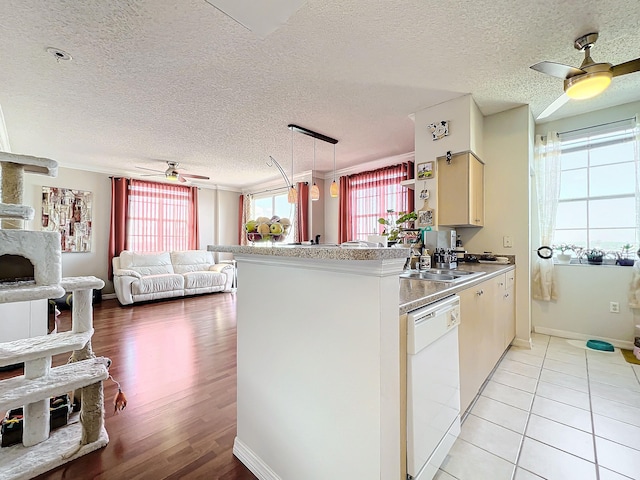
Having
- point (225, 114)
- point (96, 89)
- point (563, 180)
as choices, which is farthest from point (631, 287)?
point (96, 89)

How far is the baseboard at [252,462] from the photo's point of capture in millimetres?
1273

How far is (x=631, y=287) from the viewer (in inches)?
110

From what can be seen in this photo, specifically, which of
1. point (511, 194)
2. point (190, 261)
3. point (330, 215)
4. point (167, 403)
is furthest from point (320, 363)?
point (190, 261)

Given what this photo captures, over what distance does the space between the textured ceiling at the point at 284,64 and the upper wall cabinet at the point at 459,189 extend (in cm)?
65

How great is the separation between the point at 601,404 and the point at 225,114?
13.7 ft

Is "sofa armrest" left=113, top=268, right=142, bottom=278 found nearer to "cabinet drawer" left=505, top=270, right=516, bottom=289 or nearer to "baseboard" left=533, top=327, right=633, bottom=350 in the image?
"cabinet drawer" left=505, top=270, right=516, bottom=289

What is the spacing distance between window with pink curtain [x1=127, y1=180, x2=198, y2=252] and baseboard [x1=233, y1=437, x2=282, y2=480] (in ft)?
18.9

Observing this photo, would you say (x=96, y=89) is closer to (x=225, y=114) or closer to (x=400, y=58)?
(x=225, y=114)

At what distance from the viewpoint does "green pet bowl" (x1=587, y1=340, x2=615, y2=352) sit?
9.11 ft

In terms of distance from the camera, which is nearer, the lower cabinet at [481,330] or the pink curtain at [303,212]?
the lower cabinet at [481,330]

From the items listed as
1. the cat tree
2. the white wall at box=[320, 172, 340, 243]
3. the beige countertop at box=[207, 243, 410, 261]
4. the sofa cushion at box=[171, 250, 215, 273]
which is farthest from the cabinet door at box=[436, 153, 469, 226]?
the sofa cushion at box=[171, 250, 215, 273]

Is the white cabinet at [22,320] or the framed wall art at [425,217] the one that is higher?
the framed wall art at [425,217]

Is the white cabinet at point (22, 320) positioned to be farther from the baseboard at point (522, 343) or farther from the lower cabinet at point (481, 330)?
the baseboard at point (522, 343)

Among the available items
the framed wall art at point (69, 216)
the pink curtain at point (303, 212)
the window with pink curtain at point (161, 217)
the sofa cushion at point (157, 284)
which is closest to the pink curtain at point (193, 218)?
the window with pink curtain at point (161, 217)
